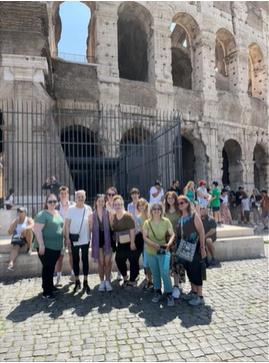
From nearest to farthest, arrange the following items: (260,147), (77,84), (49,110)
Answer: (49,110), (77,84), (260,147)

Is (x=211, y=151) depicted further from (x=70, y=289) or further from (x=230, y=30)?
(x=70, y=289)

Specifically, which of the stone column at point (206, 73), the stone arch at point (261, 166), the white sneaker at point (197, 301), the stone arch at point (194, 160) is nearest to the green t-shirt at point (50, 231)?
the white sneaker at point (197, 301)

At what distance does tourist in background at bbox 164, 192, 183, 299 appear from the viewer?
3648 millimetres

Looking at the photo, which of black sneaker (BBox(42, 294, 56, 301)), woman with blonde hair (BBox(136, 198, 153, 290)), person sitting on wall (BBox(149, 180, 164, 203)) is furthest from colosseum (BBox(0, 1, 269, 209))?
black sneaker (BBox(42, 294, 56, 301))

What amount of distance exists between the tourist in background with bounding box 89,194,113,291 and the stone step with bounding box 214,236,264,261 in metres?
2.45

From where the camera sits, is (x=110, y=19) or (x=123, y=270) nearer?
(x=123, y=270)

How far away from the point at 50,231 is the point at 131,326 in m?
1.58

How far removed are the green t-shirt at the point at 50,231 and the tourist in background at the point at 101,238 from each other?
473 millimetres

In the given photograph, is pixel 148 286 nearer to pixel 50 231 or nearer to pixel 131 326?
pixel 131 326

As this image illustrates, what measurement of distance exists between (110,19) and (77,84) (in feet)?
11.4

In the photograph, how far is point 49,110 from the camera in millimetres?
9711

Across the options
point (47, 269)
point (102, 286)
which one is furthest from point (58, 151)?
point (102, 286)

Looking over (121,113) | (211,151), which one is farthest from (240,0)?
(121,113)

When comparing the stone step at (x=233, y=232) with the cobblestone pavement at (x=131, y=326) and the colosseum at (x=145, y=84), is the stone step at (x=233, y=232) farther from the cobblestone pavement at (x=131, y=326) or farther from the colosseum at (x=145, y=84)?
the colosseum at (x=145, y=84)
